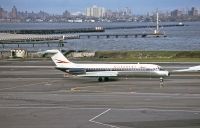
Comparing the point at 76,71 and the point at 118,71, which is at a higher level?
the point at 118,71

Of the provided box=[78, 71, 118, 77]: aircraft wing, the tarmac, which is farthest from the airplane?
the tarmac

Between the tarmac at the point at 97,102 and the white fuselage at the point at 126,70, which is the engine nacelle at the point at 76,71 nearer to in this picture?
the white fuselage at the point at 126,70

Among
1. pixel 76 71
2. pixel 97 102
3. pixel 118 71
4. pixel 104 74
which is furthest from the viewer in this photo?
pixel 76 71

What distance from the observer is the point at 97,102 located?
53.9 meters

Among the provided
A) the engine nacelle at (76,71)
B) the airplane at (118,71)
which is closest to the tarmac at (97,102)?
the airplane at (118,71)

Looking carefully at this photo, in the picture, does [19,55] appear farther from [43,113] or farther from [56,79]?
[43,113]

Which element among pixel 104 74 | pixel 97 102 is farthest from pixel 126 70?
pixel 97 102

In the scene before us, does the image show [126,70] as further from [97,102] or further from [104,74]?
[97,102]

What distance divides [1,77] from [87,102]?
107ft

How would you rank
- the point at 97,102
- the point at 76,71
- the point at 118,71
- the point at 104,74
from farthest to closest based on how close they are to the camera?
the point at 76,71 < the point at 104,74 < the point at 118,71 < the point at 97,102

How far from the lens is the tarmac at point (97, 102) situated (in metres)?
42.6

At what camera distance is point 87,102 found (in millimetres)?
54000

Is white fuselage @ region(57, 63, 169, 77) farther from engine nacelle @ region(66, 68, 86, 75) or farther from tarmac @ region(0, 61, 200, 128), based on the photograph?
tarmac @ region(0, 61, 200, 128)

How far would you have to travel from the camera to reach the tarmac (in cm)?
4262
